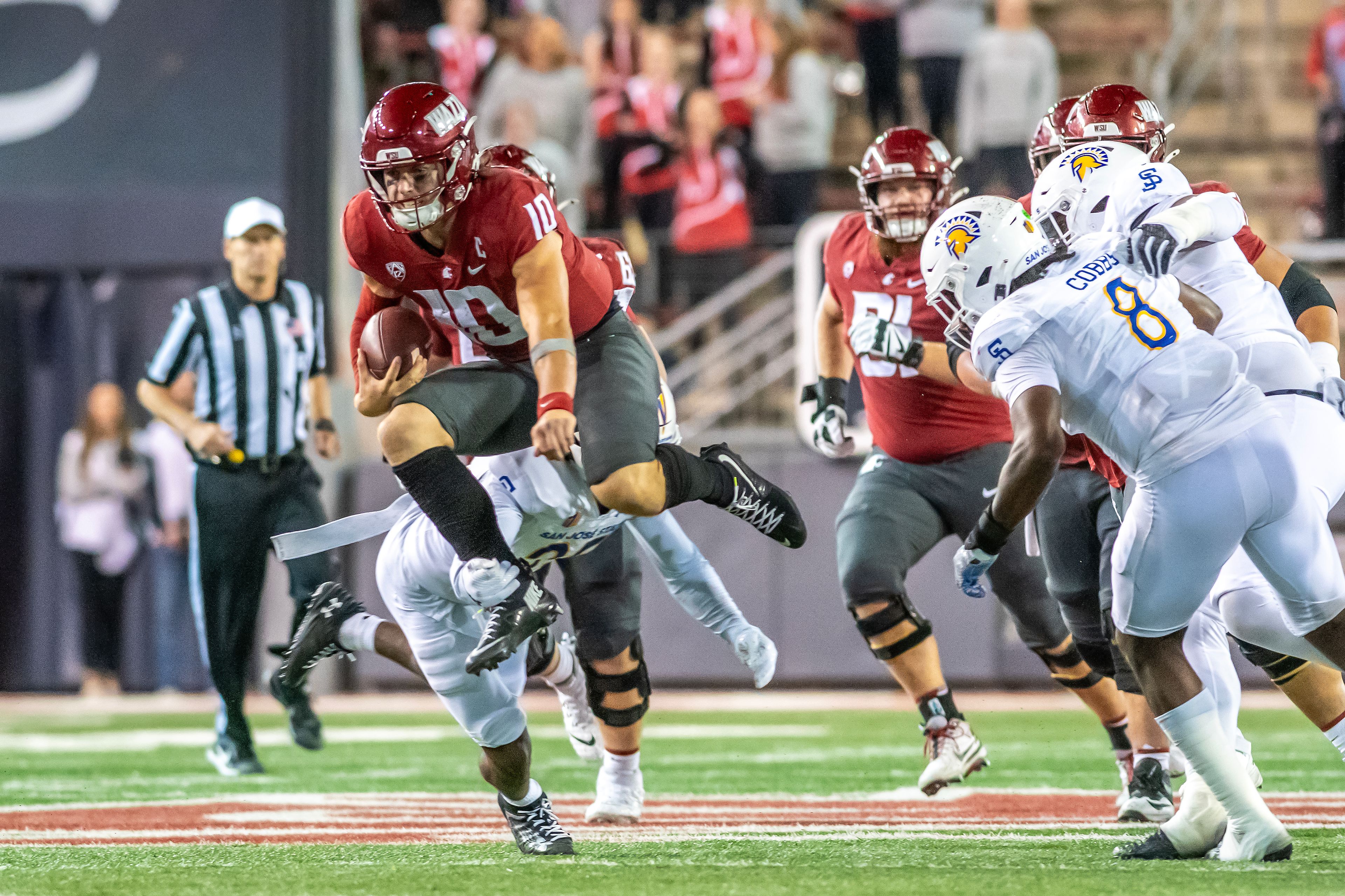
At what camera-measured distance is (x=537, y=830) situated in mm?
3979

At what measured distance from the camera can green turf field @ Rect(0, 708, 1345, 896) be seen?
11.3 ft

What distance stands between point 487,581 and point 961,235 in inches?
51.7

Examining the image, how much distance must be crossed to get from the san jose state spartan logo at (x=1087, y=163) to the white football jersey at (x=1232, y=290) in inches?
2.7

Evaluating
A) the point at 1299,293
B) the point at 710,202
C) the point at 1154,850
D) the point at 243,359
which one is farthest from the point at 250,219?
the point at 1154,850

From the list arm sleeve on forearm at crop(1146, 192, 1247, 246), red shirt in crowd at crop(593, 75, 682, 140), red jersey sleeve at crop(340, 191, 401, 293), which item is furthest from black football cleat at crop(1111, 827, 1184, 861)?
red shirt in crowd at crop(593, 75, 682, 140)

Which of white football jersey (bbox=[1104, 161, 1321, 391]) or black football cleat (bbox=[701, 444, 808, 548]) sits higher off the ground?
white football jersey (bbox=[1104, 161, 1321, 391])

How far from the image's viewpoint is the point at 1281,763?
20.1 feet

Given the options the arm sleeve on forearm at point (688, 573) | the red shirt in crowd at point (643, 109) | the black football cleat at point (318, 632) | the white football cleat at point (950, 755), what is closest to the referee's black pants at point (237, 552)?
the black football cleat at point (318, 632)

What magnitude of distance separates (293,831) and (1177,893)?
2.31 metres

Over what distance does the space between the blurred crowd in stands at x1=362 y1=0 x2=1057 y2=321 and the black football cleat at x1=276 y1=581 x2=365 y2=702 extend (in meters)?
5.85

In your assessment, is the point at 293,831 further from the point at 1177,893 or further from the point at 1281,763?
the point at 1281,763

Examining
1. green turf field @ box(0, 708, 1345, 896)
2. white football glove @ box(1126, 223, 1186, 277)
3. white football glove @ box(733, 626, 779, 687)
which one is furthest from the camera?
white football glove @ box(733, 626, 779, 687)

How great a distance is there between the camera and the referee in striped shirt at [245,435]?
21.2 feet

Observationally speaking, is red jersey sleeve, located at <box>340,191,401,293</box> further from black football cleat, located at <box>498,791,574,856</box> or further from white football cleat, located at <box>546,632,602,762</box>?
white football cleat, located at <box>546,632,602,762</box>
